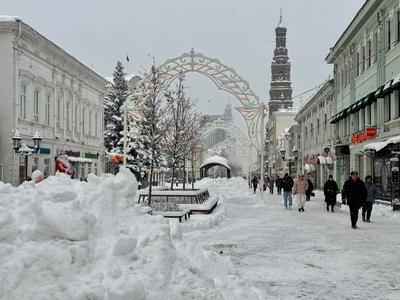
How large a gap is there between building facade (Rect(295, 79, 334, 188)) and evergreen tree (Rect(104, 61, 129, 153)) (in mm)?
17981

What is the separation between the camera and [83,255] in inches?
206

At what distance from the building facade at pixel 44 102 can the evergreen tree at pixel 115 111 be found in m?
5.08

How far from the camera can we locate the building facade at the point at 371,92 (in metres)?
23.7

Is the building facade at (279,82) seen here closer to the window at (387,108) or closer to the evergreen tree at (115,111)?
the evergreen tree at (115,111)

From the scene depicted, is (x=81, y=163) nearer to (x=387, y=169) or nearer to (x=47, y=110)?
(x=47, y=110)

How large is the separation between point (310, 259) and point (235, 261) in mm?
1399

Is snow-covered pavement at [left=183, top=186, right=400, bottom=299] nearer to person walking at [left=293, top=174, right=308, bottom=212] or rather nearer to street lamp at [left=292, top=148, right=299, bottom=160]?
person walking at [left=293, top=174, right=308, bottom=212]

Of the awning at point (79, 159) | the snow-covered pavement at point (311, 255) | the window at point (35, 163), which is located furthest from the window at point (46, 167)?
the snow-covered pavement at point (311, 255)

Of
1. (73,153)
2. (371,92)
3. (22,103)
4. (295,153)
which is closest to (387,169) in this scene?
(371,92)

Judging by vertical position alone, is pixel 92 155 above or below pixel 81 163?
above

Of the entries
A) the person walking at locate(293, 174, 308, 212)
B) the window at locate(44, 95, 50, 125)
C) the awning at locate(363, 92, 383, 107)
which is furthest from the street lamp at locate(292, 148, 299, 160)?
the person walking at locate(293, 174, 308, 212)

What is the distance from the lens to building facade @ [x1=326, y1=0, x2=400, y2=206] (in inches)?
934

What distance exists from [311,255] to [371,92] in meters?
18.9

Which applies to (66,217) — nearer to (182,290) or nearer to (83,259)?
(83,259)
